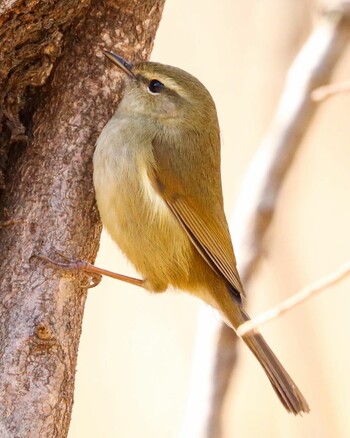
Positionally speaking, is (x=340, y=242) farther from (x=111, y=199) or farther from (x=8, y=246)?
(x=8, y=246)

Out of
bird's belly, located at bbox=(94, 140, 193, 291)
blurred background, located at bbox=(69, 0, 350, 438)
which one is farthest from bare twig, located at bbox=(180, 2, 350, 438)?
blurred background, located at bbox=(69, 0, 350, 438)

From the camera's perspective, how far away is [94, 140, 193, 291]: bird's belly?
3625 millimetres

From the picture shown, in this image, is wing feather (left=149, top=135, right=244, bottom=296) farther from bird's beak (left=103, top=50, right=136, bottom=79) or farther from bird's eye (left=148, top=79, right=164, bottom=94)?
bird's beak (left=103, top=50, right=136, bottom=79)

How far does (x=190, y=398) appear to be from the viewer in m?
3.35

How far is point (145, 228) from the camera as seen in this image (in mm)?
3750

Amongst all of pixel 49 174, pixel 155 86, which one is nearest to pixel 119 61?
pixel 155 86

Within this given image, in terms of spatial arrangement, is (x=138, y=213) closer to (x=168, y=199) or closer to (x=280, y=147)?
(x=168, y=199)

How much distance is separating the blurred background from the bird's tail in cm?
70

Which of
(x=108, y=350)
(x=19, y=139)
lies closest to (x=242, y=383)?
(x=108, y=350)

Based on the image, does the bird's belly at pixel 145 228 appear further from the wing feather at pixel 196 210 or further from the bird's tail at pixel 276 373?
the bird's tail at pixel 276 373

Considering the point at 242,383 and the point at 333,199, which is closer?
the point at 242,383

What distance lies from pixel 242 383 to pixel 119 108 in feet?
6.69

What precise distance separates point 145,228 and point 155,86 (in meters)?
0.76

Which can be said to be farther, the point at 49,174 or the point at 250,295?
the point at 250,295
